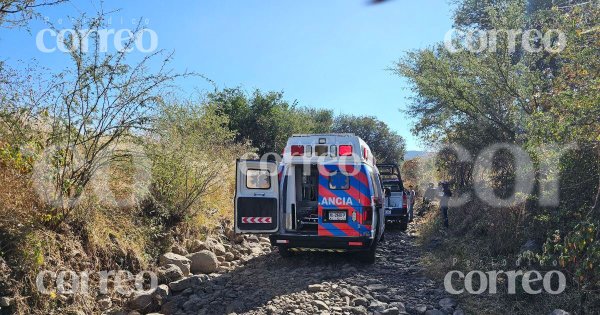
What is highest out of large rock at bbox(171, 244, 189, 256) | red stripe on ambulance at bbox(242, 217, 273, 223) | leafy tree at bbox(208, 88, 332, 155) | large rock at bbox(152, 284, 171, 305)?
leafy tree at bbox(208, 88, 332, 155)

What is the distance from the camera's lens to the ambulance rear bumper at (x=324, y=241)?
8484 millimetres

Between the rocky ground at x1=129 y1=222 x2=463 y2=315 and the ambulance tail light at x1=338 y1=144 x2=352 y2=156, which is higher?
the ambulance tail light at x1=338 y1=144 x2=352 y2=156

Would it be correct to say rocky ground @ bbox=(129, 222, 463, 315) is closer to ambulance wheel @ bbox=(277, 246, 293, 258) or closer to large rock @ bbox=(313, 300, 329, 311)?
large rock @ bbox=(313, 300, 329, 311)

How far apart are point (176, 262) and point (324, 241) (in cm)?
269

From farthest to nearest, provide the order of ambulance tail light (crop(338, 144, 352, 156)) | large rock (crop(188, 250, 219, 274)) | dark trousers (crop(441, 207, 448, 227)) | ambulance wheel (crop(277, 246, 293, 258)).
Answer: dark trousers (crop(441, 207, 448, 227)), ambulance wheel (crop(277, 246, 293, 258)), ambulance tail light (crop(338, 144, 352, 156)), large rock (crop(188, 250, 219, 274))

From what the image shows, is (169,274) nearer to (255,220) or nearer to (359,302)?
(255,220)

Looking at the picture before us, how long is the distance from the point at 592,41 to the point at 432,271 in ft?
15.1

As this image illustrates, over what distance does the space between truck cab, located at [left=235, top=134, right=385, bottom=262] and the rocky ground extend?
0.58m

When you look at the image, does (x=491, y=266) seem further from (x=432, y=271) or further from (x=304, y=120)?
(x=304, y=120)

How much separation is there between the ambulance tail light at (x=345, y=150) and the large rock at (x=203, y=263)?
3165 mm

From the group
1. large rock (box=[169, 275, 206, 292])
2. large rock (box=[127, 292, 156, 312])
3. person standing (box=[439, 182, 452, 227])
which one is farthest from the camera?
person standing (box=[439, 182, 452, 227])

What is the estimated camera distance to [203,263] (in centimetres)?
826

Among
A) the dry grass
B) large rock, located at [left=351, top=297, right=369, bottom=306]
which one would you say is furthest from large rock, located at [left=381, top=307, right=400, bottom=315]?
the dry grass

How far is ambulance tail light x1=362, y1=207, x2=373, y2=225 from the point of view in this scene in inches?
336
